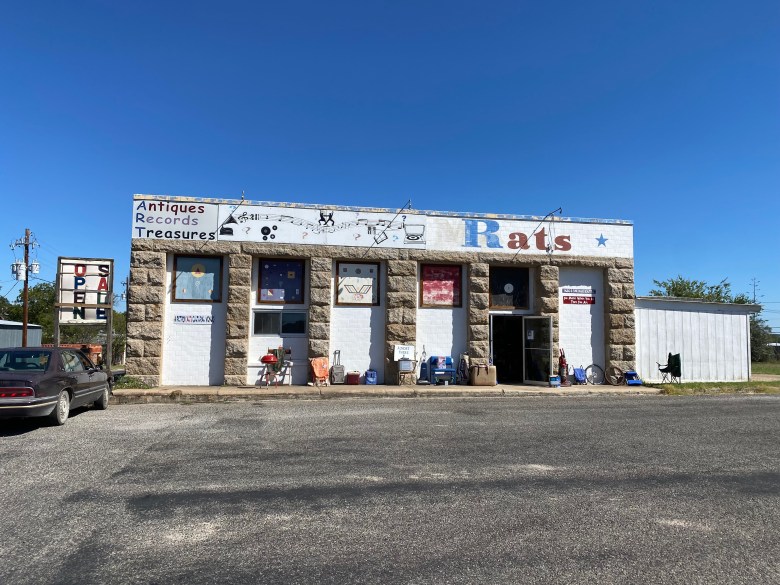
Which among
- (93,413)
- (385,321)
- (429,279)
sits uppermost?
(429,279)

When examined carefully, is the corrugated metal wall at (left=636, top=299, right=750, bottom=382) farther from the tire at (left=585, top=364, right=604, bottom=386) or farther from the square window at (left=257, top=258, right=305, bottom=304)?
the square window at (left=257, top=258, right=305, bottom=304)

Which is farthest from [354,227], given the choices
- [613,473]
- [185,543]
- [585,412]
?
[185,543]

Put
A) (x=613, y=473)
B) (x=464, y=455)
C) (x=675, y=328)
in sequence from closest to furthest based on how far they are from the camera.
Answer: (x=613, y=473) → (x=464, y=455) → (x=675, y=328)

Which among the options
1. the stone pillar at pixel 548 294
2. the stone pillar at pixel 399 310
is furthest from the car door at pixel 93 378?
the stone pillar at pixel 548 294

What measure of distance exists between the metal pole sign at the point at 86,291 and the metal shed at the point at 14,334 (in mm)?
24121

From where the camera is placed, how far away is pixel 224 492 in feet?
18.7

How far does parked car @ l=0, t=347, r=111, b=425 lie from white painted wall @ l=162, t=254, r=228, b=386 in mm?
4532

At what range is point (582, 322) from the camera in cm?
1875

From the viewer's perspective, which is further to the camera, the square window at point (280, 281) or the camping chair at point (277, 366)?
the square window at point (280, 281)

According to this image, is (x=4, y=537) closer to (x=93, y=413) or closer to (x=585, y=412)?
(x=93, y=413)

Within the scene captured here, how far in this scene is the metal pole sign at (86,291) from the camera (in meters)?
15.8

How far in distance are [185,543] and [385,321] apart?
13.2 m

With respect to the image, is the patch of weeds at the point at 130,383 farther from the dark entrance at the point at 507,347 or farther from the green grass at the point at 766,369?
the green grass at the point at 766,369

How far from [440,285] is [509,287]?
2.53 m
